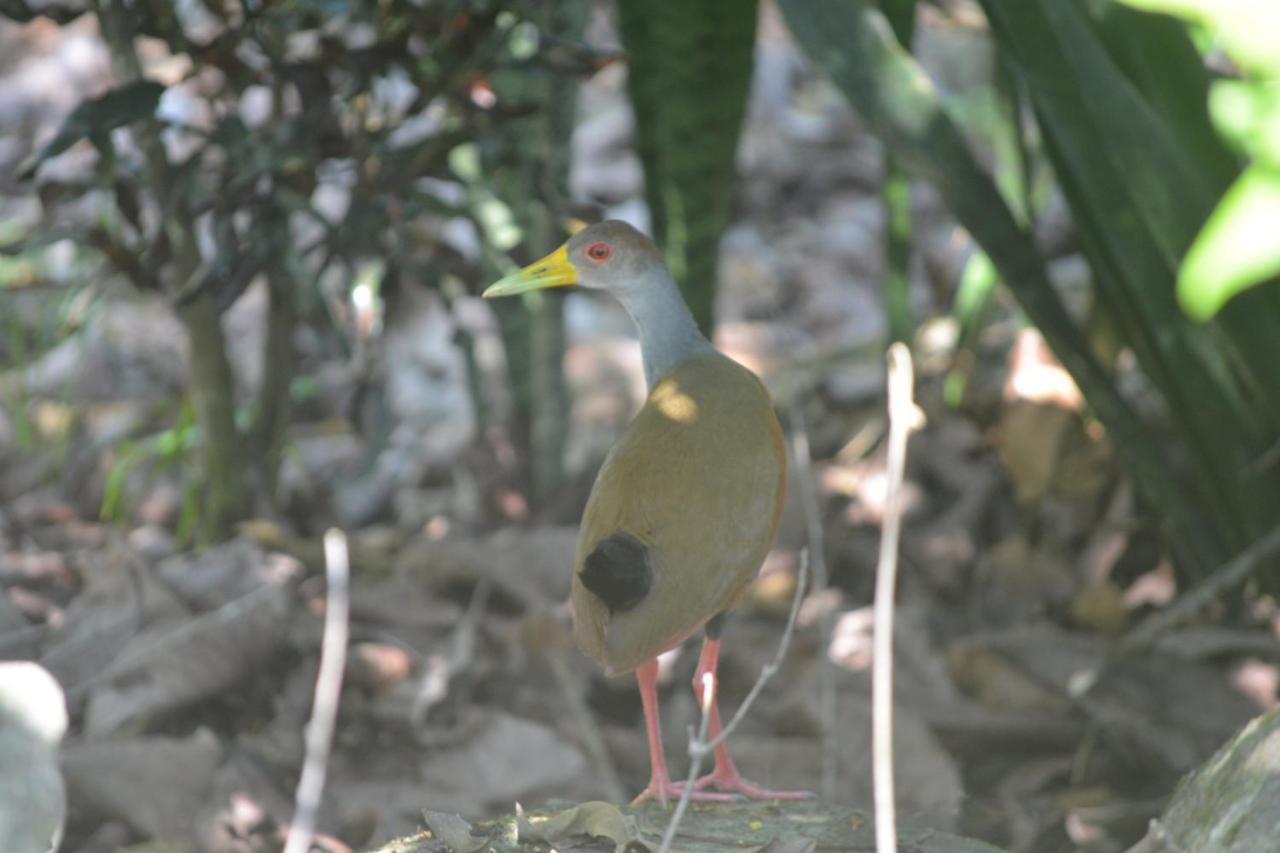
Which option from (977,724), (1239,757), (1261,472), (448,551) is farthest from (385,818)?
(1261,472)

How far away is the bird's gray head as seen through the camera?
2.38 metres

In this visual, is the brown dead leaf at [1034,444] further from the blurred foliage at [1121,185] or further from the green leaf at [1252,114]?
the green leaf at [1252,114]

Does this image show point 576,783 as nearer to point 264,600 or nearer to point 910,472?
point 264,600

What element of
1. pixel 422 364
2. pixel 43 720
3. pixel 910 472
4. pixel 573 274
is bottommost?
pixel 422 364

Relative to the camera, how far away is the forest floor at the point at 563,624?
10.9 ft

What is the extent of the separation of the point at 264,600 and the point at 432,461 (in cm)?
169

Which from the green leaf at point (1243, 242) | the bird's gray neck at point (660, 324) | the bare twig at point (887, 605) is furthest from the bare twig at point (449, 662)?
the green leaf at point (1243, 242)

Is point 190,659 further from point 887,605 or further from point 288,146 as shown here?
point 887,605

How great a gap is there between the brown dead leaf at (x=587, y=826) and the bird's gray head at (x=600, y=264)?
29.5 inches

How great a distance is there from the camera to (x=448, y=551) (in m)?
4.13

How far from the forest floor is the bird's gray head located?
405 mm

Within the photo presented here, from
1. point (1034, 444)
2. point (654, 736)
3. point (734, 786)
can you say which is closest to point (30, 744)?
point (654, 736)

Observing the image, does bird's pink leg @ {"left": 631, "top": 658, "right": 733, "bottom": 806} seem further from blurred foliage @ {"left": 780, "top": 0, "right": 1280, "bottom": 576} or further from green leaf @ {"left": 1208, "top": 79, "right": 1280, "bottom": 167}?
blurred foliage @ {"left": 780, "top": 0, "right": 1280, "bottom": 576}

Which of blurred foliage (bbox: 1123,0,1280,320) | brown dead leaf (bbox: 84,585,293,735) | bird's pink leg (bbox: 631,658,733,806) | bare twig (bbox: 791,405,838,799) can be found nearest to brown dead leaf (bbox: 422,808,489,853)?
bird's pink leg (bbox: 631,658,733,806)
